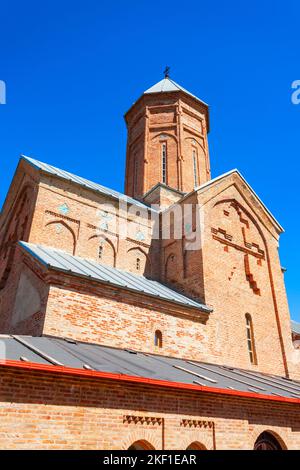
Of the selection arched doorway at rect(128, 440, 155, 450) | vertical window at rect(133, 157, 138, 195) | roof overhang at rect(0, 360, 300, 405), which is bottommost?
arched doorway at rect(128, 440, 155, 450)

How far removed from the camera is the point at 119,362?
7.71 meters

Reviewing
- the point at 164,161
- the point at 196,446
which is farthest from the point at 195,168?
the point at 196,446

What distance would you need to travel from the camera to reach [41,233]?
12.7m

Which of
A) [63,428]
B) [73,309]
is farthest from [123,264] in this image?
[63,428]

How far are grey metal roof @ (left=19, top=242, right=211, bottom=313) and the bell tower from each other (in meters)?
7.42

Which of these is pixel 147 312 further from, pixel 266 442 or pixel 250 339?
pixel 250 339

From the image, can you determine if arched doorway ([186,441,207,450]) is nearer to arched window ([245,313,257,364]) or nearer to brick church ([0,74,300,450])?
brick church ([0,74,300,450])

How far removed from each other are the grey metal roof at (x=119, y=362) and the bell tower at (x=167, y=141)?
11.0 metres

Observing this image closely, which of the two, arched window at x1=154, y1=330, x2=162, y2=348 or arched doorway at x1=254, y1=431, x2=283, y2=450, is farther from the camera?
arched window at x1=154, y1=330, x2=162, y2=348

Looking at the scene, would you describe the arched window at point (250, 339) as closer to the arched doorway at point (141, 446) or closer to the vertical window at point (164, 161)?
the arched doorway at point (141, 446)

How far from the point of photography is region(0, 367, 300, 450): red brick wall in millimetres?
5430

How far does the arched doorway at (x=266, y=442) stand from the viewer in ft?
26.8

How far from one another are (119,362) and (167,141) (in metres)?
15.1

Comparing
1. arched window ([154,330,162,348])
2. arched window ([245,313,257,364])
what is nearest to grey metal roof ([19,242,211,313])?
A: arched window ([154,330,162,348])
